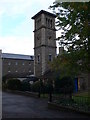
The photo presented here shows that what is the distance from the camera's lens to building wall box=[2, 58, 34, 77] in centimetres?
7412

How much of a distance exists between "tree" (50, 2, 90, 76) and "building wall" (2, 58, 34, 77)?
63.3 meters

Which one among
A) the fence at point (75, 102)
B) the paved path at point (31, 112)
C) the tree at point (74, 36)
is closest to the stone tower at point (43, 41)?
the paved path at point (31, 112)

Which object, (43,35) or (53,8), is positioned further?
(43,35)

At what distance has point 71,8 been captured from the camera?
8.91 metres

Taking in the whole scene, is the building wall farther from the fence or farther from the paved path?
the fence

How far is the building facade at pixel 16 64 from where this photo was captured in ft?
243

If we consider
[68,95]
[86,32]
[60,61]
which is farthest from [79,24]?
[68,95]

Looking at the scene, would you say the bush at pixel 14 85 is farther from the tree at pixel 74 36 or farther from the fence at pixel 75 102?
the tree at pixel 74 36

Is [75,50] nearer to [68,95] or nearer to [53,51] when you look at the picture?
[68,95]

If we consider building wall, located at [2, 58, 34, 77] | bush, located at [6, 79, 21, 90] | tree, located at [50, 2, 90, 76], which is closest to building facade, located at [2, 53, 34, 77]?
building wall, located at [2, 58, 34, 77]

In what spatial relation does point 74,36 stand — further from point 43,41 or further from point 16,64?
point 16,64

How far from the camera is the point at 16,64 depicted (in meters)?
76.2

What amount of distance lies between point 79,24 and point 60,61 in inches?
79.6

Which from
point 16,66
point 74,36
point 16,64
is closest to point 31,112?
point 74,36
